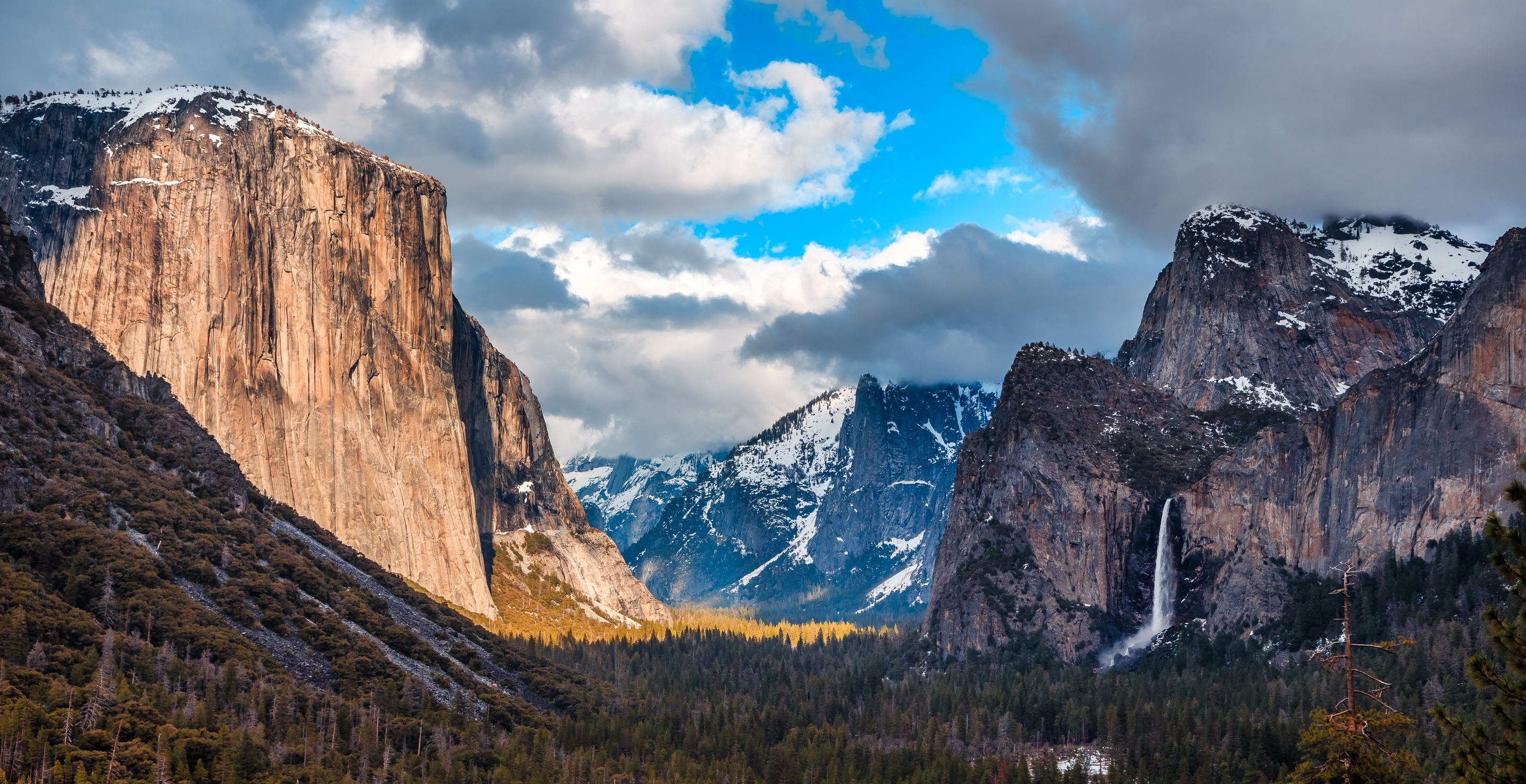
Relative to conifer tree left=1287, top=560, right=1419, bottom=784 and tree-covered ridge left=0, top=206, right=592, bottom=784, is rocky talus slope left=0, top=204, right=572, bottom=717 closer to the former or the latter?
tree-covered ridge left=0, top=206, right=592, bottom=784

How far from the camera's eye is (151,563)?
14762 cm

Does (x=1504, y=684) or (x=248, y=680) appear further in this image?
(x=248, y=680)

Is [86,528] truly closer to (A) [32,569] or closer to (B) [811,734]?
(A) [32,569]

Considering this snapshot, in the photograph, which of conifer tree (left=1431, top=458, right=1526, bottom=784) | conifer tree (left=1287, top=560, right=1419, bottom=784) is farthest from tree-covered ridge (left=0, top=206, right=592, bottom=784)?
conifer tree (left=1431, top=458, right=1526, bottom=784)

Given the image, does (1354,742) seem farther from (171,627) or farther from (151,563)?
(151,563)

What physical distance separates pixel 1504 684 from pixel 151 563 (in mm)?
140045

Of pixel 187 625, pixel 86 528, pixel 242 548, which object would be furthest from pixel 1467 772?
pixel 242 548

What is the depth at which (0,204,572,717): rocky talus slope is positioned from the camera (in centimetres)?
13600

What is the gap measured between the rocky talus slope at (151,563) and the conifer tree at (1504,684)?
10047 cm

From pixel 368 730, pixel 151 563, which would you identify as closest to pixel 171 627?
pixel 151 563

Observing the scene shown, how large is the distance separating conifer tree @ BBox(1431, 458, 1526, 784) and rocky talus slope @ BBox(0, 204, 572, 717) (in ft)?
330

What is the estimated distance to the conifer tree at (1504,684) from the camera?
4269cm

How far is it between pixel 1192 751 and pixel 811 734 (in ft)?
180

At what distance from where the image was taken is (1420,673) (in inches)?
7756
